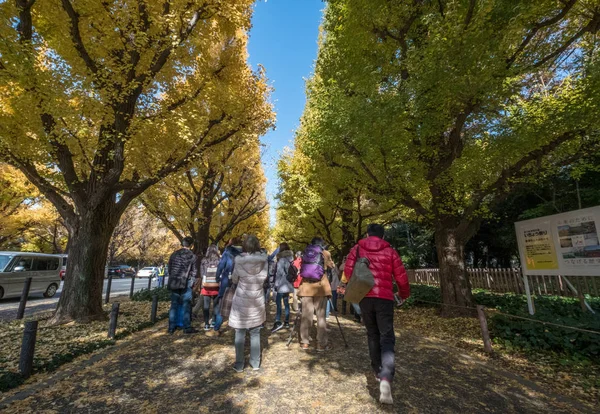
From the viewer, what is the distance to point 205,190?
13.9m

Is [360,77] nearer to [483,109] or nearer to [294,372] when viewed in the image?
[483,109]

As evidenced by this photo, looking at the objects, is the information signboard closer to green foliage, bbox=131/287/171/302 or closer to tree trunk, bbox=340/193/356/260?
tree trunk, bbox=340/193/356/260

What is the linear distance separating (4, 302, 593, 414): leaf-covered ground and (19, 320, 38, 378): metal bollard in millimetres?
562

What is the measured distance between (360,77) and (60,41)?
7.00 meters

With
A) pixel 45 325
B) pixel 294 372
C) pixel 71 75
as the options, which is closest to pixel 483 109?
pixel 294 372

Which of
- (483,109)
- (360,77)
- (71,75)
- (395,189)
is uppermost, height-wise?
(360,77)

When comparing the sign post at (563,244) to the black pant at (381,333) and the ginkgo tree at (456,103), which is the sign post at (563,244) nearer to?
the ginkgo tree at (456,103)

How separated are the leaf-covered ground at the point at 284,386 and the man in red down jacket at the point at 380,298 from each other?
0.41 m

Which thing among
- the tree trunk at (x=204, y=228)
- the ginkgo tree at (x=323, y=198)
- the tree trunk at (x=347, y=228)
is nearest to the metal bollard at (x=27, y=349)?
the ginkgo tree at (x=323, y=198)

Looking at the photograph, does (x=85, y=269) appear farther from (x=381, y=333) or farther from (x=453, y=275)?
(x=453, y=275)

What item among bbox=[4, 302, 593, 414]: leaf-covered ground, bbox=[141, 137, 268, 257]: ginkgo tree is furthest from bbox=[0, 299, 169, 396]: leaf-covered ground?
bbox=[141, 137, 268, 257]: ginkgo tree

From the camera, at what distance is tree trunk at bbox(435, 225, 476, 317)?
744cm

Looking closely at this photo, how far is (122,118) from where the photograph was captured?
6566 millimetres

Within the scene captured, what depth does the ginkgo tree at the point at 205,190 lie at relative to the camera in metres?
12.0
